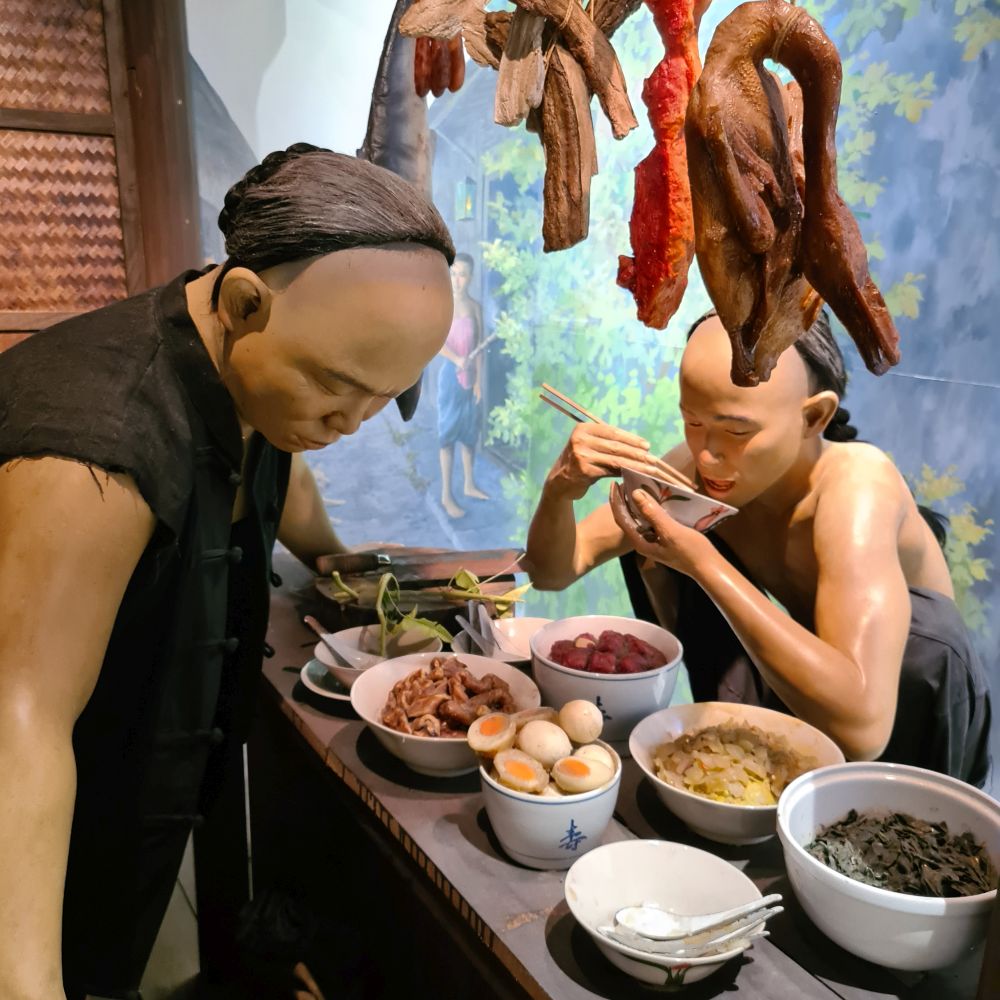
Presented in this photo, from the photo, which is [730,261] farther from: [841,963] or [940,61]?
[940,61]

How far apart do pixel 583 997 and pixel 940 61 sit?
2.26 m

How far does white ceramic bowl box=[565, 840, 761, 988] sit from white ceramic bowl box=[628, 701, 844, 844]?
0.10 metres

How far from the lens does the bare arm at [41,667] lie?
0.95m

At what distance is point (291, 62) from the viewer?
10.4 ft

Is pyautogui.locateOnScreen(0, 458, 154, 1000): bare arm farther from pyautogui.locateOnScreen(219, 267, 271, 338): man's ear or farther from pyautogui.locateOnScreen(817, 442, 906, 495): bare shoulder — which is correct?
pyautogui.locateOnScreen(817, 442, 906, 495): bare shoulder

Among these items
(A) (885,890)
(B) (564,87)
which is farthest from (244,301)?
(A) (885,890)

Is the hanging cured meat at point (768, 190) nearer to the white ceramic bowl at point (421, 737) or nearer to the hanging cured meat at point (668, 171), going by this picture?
the hanging cured meat at point (668, 171)

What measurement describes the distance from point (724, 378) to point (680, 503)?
24 centimetres

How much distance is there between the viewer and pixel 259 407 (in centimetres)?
122

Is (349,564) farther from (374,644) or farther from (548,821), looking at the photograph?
(548,821)

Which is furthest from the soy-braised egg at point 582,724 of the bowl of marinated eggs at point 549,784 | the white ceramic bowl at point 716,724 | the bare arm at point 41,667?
the bare arm at point 41,667

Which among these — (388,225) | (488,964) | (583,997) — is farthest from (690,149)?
(488,964)

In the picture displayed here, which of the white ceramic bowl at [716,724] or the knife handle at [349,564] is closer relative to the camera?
the white ceramic bowl at [716,724]

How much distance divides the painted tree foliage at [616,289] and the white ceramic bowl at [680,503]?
1106 millimetres
